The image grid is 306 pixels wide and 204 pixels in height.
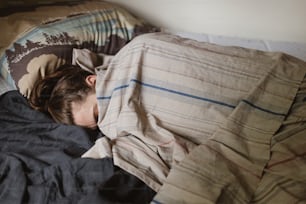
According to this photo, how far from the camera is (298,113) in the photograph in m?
0.99

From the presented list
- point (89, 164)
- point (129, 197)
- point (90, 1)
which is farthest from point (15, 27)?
point (129, 197)

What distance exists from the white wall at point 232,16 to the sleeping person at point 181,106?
60 centimetres

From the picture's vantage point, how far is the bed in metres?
0.85

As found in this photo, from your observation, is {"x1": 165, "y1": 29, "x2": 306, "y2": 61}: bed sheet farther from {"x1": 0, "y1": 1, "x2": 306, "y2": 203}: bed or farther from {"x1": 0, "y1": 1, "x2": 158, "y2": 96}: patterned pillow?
{"x1": 0, "y1": 1, "x2": 306, "y2": 203}: bed

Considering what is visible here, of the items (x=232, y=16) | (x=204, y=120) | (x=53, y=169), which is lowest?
(x=53, y=169)

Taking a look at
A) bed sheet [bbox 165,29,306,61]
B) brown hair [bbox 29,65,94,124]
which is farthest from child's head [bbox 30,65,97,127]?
bed sheet [bbox 165,29,306,61]

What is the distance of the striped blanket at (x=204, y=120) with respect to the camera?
0.84 metres

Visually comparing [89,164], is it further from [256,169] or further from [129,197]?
[256,169]

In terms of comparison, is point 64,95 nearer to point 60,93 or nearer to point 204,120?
point 60,93

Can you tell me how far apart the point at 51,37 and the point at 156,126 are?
538 millimetres

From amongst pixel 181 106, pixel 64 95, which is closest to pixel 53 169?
pixel 64 95

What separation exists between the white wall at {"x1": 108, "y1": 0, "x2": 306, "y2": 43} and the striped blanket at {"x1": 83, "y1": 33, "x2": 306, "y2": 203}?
0.60 metres

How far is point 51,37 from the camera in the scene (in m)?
1.28

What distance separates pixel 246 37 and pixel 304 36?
28 centimetres
